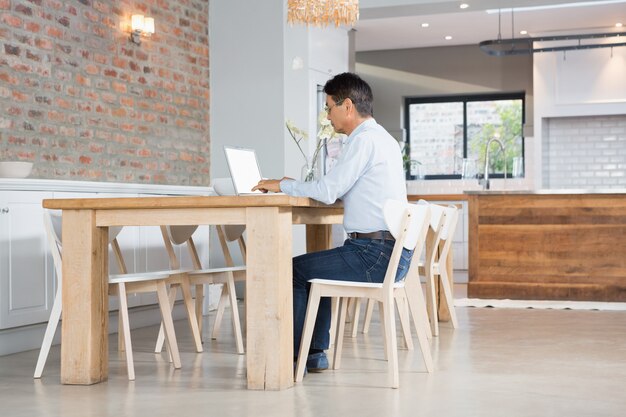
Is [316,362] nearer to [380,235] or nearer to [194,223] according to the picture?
[380,235]

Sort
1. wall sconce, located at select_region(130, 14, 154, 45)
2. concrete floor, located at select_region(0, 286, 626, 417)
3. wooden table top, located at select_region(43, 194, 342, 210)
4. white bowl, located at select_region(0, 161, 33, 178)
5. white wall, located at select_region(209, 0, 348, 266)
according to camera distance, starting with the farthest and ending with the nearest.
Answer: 1. white wall, located at select_region(209, 0, 348, 266)
2. wall sconce, located at select_region(130, 14, 154, 45)
3. white bowl, located at select_region(0, 161, 33, 178)
4. wooden table top, located at select_region(43, 194, 342, 210)
5. concrete floor, located at select_region(0, 286, 626, 417)

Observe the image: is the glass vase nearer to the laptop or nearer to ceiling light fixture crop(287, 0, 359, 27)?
the laptop

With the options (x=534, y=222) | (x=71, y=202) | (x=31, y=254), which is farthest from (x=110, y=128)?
(x=534, y=222)

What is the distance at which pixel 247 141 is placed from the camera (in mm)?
7703

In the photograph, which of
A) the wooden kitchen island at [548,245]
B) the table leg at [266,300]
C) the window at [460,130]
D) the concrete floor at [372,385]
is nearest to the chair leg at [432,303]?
the concrete floor at [372,385]

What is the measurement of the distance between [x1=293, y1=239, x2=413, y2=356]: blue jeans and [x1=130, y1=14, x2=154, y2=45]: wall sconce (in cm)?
325

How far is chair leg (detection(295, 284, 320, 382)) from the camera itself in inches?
152

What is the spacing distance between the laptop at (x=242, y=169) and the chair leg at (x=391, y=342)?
87 centimetres

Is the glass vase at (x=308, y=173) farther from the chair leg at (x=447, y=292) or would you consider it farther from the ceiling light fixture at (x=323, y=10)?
the chair leg at (x=447, y=292)

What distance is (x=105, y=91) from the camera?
637 cm

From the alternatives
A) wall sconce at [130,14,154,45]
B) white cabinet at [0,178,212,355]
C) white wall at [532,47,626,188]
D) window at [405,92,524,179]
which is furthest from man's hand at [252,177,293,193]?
window at [405,92,524,179]

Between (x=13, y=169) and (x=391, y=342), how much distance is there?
240 centimetres

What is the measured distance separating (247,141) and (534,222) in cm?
242

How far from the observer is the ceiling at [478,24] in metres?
9.02
